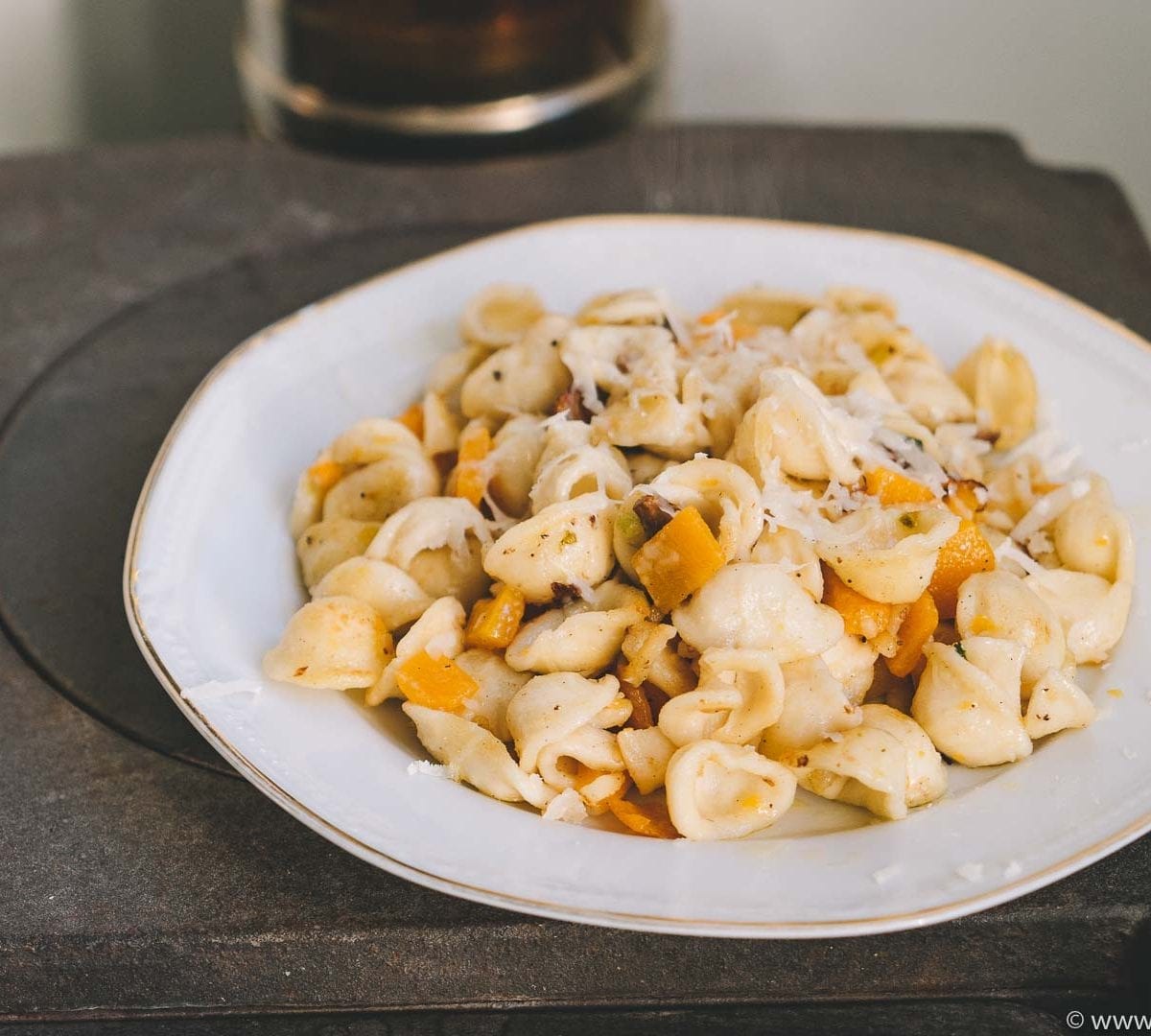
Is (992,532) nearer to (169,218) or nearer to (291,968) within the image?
(291,968)

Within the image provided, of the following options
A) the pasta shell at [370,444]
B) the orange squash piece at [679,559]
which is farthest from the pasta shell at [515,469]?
the orange squash piece at [679,559]

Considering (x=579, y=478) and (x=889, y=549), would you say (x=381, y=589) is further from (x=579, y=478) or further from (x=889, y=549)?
(x=889, y=549)

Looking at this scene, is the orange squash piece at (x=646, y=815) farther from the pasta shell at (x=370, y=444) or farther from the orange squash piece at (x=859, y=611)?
the pasta shell at (x=370, y=444)

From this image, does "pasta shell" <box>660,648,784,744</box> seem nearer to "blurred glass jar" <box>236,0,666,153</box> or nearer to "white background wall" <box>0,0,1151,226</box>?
"blurred glass jar" <box>236,0,666,153</box>

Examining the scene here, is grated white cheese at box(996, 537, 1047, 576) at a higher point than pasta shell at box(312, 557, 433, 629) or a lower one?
higher

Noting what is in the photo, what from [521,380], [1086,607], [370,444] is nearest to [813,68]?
[521,380]

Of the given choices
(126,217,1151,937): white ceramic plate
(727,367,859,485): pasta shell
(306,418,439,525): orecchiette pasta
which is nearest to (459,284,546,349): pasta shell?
(126,217,1151,937): white ceramic plate
